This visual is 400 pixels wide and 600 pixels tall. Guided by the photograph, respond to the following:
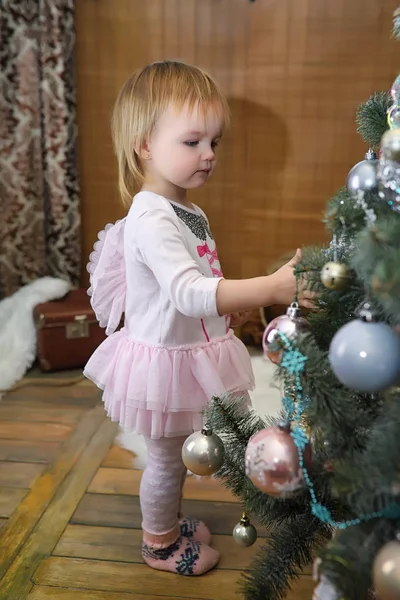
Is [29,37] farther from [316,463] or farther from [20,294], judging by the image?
[316,463]

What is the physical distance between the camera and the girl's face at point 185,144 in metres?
1.02

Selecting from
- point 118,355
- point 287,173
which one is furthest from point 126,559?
point 287,173

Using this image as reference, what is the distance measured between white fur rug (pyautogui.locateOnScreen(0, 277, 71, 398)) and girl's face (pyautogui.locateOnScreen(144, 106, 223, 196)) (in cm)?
121

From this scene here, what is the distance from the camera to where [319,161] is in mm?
2176

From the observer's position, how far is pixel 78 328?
2047 millimetres

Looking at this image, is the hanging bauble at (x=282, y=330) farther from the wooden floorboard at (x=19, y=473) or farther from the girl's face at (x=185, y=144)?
the wooden floorboard at (x=19, y=473)

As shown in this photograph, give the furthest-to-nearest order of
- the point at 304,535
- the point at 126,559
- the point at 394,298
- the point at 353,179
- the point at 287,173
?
the point at 287,173 → the point at 126,559 → the point at 304,535 → the point at 353,179 → the point at 394,298

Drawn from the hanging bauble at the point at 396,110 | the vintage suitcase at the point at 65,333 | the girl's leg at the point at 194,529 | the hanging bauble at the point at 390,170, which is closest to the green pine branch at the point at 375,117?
the hanging bauble at the point at 396,110

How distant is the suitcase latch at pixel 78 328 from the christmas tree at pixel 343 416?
1.27 metres

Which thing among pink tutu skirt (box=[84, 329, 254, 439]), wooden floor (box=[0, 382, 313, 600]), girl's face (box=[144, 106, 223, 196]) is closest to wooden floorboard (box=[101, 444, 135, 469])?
wooden floor (box=[0, 382, 313, 600])

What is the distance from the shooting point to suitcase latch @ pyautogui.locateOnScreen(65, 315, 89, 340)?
2.03 m

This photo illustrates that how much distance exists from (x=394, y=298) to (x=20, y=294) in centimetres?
186

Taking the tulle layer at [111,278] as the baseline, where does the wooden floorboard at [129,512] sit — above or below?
below

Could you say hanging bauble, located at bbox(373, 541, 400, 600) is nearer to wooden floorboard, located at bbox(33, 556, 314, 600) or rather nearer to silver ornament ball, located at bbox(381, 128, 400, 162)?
silver ornament ball, located at bbox(381, 128, 400, 162)
